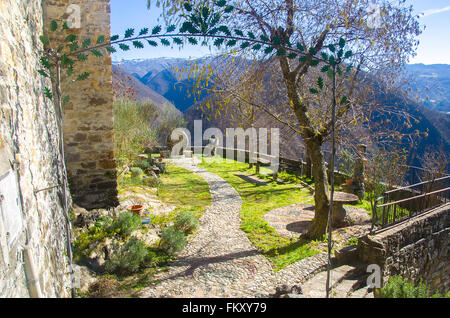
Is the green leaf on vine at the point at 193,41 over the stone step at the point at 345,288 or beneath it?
over

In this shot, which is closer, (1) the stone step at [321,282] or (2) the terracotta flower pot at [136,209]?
(1) the stone step at [321,282]

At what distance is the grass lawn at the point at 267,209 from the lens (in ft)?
18.4

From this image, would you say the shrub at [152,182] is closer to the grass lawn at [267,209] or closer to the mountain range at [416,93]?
the grass lawn at [267,209]

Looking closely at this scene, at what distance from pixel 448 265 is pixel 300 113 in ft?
18.8

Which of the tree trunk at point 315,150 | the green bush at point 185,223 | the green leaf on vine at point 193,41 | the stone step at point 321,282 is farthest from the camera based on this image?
the green bush at point 185,223

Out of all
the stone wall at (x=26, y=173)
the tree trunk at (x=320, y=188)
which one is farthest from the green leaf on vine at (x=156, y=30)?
the tree trunk at (x=320, y=188)

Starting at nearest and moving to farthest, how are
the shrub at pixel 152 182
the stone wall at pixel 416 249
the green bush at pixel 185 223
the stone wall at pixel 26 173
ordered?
the stone wall at pixel 26 173 → the stone wall at pixel 416 249 → the green bush at pixel 185 223 → the shrub at pixel 152 182

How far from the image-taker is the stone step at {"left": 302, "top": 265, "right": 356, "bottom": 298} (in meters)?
4.30

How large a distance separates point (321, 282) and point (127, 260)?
3.04 meters

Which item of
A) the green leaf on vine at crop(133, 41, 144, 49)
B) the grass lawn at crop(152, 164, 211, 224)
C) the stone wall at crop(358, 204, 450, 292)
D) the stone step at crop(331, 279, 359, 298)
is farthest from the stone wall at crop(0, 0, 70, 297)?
the stone wall at crop(358, 204, 450, 292)

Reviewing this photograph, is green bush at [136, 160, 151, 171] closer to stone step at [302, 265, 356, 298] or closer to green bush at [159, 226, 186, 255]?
green bush at [159, 226, 186, 255]

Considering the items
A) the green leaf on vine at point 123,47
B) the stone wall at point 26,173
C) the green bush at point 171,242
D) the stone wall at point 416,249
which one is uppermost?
the green leaf on vine at point 123,47

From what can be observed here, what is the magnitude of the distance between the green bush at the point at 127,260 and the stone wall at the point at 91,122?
2312mm
